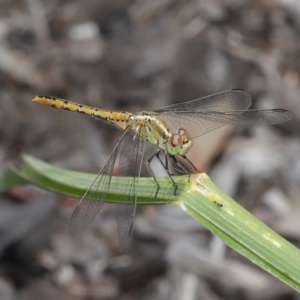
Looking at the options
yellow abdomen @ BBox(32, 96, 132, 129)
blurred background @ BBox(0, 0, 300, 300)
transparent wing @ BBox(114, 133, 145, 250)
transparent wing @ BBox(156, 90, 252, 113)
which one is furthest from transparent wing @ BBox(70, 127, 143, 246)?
blurred background @ BBox(0, 0, 300, 300)

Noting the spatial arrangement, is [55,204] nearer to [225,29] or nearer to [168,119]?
[168,119]

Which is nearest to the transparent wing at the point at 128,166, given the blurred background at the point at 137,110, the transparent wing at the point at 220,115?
the transparent wing at the point at 220,115

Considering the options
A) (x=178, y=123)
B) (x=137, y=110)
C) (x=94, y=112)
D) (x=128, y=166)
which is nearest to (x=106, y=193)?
(x=128, y=166)

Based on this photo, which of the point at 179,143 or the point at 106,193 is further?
the point at 179,143

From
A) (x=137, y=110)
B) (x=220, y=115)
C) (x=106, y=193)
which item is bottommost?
(x=137, y=110)

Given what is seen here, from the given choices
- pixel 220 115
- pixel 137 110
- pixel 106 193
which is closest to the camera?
pixel 106 193

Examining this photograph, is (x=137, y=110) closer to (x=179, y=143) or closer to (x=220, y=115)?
(x=220, y=115)

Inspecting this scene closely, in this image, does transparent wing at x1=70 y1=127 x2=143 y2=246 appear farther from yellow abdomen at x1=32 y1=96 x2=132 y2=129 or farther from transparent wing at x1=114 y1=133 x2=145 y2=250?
yellow abdomen at x1=32 y1=96 x2=132 y2=129

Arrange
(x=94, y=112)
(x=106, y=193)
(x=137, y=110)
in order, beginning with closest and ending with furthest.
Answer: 1. (x=106, y=193)
2. (x=94, y=112)
3. (x=137, y=110)
